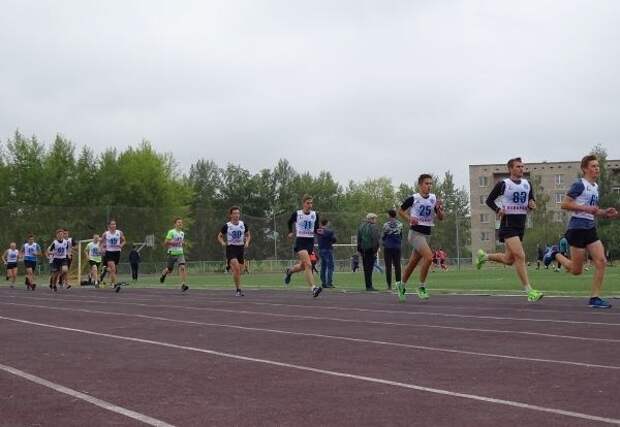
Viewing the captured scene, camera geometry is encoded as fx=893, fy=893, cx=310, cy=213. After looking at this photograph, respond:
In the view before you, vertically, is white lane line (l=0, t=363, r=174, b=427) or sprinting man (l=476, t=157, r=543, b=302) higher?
sprinting man (l=476, t=157, r=543, b=302)

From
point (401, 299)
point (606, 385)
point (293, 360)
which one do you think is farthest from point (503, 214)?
point (606, 385)

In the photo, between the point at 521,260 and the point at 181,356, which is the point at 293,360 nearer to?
the point at 181,356

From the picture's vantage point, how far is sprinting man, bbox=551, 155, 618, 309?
12.2 meters

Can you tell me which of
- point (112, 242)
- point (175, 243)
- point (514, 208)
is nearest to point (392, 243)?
point (514, 208)

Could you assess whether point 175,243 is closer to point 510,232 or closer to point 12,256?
point 12,256

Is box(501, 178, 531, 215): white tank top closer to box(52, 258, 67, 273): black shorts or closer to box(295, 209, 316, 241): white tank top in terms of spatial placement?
box(295, 209, 316, 241): white tank top

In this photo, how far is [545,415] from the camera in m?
5.01

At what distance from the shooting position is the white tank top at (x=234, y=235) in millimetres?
19281

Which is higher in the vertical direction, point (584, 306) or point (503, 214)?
point (503, 214)

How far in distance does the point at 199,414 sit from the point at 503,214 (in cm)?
919

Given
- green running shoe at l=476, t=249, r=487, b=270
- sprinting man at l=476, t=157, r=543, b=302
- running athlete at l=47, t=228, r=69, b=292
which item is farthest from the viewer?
running athlete at l=47, t=228, r=69, b=292

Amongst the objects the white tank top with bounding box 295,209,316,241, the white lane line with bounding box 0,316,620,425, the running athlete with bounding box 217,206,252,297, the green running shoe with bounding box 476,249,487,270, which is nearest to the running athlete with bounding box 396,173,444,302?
the green running shoe with bounding box 476,249,487,270

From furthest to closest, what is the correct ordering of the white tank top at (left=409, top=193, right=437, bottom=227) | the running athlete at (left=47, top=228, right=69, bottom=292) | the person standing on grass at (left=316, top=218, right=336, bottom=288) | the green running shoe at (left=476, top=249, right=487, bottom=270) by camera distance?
the running athlete at (left=47, top=228, right=69, bottom=292)
the person standing on grass at (left=316, top=218, right=336, bottom=288)
the green running shoe at (left=476, top=249, right=487, bottom=270)
the white tank top at (left=409, top=193, right=437, bottom=227)

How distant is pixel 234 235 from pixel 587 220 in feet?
29.1
